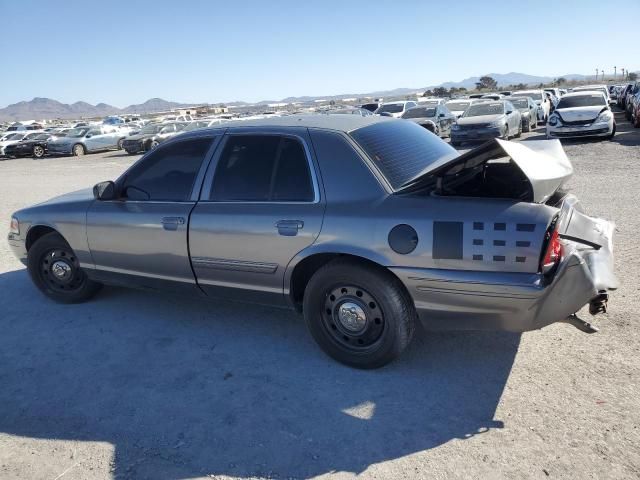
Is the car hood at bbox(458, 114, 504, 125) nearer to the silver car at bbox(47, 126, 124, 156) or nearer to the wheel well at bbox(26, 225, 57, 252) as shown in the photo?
the wheel well at bbox(26, 225, 57, 252)

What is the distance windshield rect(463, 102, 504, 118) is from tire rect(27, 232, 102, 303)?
15919 mm

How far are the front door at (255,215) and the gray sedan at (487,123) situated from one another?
13878 mm

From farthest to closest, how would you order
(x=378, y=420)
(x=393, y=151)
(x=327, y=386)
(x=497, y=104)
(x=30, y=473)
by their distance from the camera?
(x=497, y=104), (x=393, y=151), (x=327, y=386), (x=378, y=420), (x=30, y=473)

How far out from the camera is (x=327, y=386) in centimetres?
336

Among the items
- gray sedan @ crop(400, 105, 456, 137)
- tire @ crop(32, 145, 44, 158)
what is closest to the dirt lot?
gray sedan @ crop(400, 105, 456, 137)

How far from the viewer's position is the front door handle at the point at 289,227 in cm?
349

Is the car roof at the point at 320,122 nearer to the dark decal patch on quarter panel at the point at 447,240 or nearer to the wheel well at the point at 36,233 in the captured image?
the dark decal patch on quarter panel at the point at 447,240

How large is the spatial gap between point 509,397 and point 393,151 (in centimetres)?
182

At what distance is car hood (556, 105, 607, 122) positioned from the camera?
15.6 metres

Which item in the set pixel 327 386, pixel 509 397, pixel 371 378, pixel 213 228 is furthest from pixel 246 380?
pixel 509 397

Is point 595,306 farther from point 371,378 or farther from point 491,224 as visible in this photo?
point 371,378

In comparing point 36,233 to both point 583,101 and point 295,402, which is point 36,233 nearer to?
point 295,402

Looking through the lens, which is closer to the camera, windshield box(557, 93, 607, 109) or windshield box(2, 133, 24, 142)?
windshield box(557, 93, 607, 109)

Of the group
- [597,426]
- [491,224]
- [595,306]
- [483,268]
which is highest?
[491,224]
